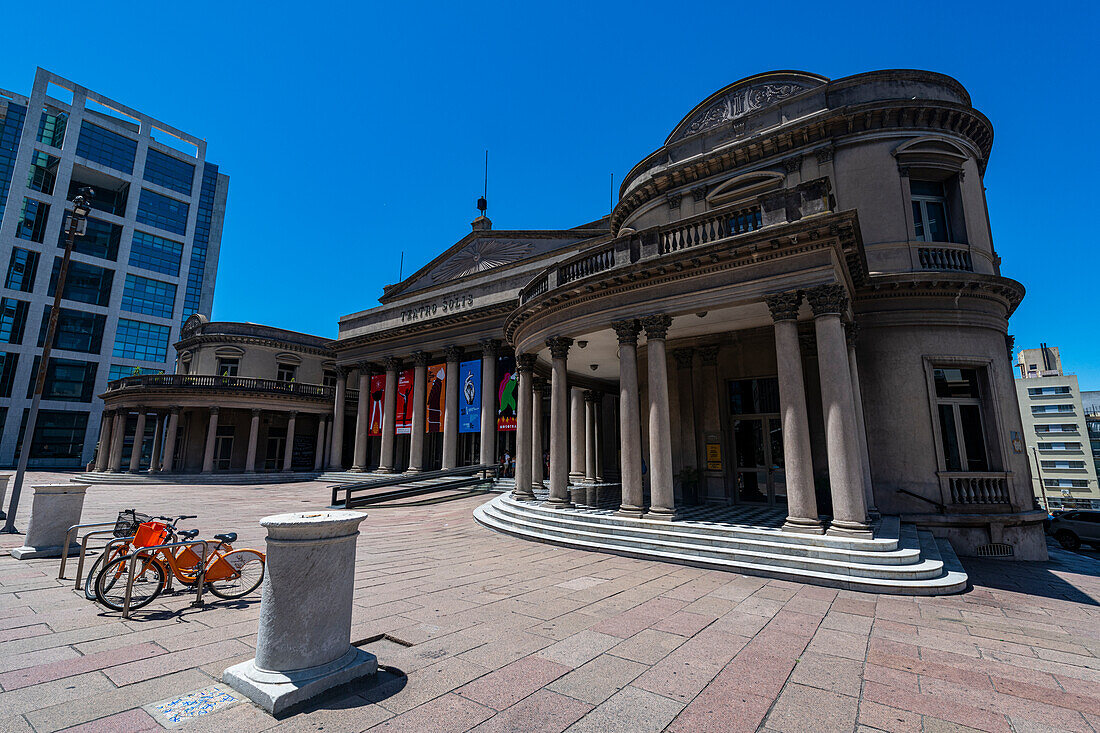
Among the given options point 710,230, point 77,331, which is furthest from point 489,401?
point 77,331

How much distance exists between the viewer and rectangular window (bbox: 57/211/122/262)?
1790 inches

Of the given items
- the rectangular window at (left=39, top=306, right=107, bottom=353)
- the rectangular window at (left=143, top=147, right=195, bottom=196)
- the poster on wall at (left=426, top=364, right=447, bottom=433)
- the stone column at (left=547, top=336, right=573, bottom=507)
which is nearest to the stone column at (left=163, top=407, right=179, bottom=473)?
the poster on wall at (left=426, top=364, right=447, bottom=433)

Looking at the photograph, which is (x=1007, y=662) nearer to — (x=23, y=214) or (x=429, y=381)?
(x=429, y=381)

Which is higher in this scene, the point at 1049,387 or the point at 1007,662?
the point at 1049,387

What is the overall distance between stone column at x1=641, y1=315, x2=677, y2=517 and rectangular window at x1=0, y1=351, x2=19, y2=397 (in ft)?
187

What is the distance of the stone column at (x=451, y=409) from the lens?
25.2 meters

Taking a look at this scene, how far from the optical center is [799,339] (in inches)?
497

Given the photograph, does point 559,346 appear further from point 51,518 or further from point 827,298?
point 51,518

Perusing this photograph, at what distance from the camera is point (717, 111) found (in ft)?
55.5

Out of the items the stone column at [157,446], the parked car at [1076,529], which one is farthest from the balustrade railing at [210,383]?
the parked car at [1076,529]

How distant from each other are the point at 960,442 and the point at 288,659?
16.2 metres

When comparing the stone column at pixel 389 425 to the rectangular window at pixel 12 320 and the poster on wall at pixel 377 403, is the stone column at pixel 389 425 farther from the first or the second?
the rectangular window at pixel 12 320

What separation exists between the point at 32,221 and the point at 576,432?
57781mm

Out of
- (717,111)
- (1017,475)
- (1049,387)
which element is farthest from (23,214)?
(1049,387)
